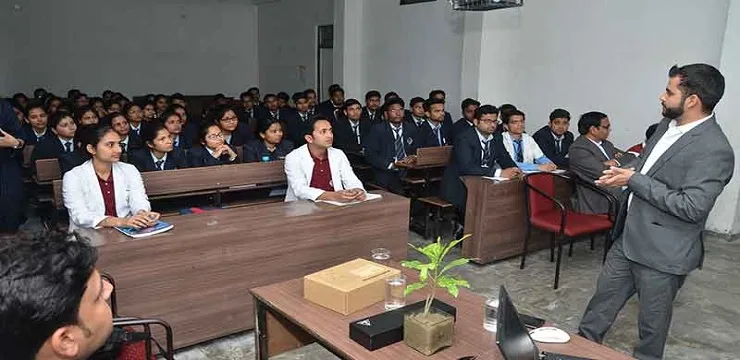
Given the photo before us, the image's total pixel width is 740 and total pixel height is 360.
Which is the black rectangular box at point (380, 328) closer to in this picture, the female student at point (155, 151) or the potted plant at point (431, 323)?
the potted plant at point (431, 323)

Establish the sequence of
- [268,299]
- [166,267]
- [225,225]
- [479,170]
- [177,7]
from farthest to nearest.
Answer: [177,7], [479,170], [225,225], [166,267], [268,299]

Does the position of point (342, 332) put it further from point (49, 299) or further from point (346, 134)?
point (346, 134)

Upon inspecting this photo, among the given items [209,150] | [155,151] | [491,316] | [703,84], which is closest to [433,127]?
[209,150]

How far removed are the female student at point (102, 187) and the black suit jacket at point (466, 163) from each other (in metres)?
2.50

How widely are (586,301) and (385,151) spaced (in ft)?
8.37

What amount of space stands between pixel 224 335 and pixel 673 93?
248 cm

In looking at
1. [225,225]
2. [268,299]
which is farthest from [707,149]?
[225,225]

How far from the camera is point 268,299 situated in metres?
2.24

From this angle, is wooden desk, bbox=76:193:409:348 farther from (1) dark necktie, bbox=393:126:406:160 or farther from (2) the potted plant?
(1) dark necktie, bbox=393:126:406:160

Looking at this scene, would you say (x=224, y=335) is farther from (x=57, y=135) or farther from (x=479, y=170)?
(x=57, y=135)

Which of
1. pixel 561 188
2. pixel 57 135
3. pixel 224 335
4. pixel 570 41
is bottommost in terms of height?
pixel 224 335

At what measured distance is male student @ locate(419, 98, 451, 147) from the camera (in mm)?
6259

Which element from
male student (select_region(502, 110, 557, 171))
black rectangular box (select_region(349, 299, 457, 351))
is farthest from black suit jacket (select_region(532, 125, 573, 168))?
black rectangular box (select_region(349, 299, 457, 351))

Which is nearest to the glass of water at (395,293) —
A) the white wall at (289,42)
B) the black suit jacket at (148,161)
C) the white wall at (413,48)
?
the black suit jacket at (148,161)
